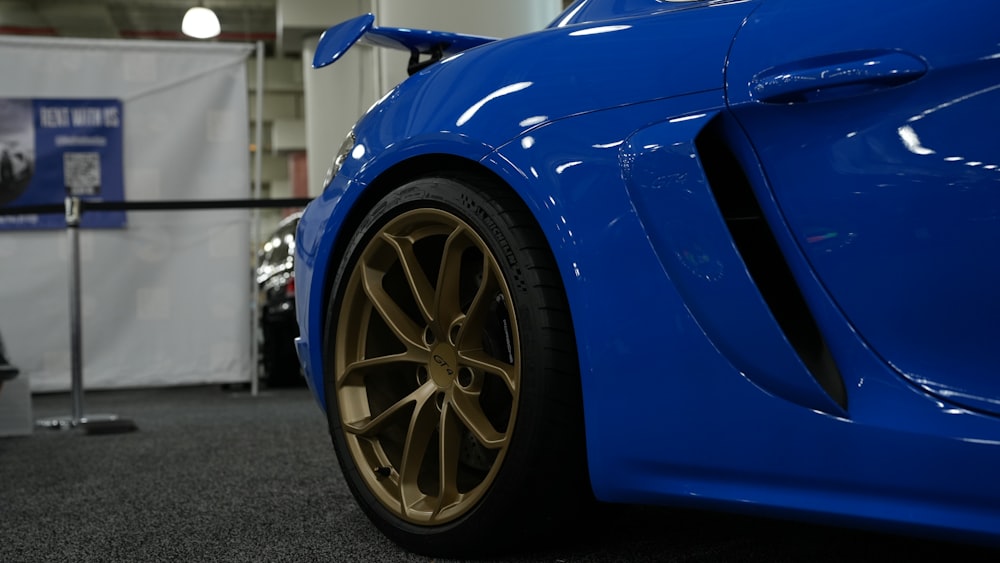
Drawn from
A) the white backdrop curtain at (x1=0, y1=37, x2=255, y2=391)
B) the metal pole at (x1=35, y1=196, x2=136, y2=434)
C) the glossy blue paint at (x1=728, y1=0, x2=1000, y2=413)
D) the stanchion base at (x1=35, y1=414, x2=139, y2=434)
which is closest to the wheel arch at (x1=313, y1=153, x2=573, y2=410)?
the glossy blue paint at (x1=728, y1=0, x2=1000, y2=413)

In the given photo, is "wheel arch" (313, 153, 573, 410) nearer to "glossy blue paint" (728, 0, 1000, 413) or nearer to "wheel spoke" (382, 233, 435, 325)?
"wheel spoke" (382, 233, 435, 325)

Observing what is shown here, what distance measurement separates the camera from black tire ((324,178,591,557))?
1.49m

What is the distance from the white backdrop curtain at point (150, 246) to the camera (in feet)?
18.4

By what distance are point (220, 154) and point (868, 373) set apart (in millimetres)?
5136

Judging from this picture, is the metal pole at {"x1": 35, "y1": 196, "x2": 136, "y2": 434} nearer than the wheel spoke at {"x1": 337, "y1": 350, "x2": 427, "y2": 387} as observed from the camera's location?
No

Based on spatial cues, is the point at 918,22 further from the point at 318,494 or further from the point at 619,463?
the point at 318,494

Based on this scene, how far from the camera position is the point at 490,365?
5.17 ft

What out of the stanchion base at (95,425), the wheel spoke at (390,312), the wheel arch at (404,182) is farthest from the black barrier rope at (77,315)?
the wheel spoke at (390,312)

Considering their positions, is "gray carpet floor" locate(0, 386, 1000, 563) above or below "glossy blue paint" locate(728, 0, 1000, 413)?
below

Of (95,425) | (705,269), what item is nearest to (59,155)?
(95,425)

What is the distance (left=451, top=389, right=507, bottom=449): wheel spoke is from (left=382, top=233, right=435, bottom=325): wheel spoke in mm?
153

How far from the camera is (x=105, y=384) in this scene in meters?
5.61

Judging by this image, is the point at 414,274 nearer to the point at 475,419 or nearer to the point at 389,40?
the point at 475,419

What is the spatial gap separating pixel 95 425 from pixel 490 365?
2989mm
